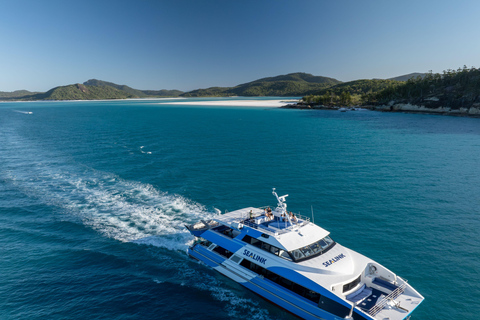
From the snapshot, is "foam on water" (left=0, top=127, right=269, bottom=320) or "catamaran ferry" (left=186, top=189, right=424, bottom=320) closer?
"catamaran ferry" (left=186, top=189, right=424, bottom=320)

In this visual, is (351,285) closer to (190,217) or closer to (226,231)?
(226,231)

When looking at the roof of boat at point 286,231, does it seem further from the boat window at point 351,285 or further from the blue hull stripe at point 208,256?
the boat window at point 351,285

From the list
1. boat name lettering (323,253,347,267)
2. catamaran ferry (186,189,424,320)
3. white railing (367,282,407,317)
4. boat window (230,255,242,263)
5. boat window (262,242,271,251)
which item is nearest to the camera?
white railing (367,282,407,317)

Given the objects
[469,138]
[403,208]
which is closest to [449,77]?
[469,138]

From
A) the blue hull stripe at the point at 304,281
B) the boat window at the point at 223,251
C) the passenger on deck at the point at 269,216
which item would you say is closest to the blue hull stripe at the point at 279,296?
the blue hull stripe at the point at 304,281

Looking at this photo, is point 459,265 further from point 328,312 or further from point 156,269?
point 156,269

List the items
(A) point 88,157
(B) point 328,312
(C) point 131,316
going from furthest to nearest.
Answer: (A) point 88,157, (C) point 131,316, (B) point 328,312

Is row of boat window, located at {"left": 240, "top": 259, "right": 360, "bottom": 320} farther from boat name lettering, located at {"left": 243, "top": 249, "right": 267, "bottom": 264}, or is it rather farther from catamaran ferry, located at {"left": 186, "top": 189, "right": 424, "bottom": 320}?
boat name lettering, located at {"left": 243, "top": 249, "right": 267, "bottom": 264}

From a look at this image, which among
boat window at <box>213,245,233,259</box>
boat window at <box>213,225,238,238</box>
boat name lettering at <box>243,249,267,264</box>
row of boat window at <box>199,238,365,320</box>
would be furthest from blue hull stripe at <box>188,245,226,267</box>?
boat name lettering at <box>243,249,267,264</box>
